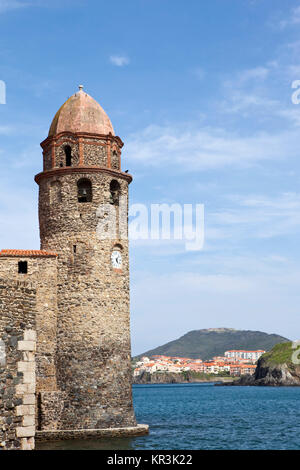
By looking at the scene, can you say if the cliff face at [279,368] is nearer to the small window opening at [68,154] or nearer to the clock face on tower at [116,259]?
the clock face on tower at [116,259]

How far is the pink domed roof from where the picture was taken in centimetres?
2531

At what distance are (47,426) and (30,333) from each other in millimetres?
12968

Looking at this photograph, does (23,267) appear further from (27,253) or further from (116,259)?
(116,259)

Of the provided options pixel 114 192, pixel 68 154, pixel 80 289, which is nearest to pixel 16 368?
pixel 80 289

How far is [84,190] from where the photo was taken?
2498 cm

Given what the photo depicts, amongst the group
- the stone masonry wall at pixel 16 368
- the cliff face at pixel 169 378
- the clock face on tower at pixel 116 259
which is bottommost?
the cliff face at pixel 169 378

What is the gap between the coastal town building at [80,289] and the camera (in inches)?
915

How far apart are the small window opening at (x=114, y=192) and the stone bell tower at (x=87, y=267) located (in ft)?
0.14

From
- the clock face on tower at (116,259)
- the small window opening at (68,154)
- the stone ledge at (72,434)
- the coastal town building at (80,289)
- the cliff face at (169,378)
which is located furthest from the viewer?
the cliff face at (169,378)

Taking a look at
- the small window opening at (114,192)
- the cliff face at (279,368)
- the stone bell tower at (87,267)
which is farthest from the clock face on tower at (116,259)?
the cliff face at (279,368)

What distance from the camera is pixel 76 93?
26.4 m

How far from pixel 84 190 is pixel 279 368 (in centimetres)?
10247

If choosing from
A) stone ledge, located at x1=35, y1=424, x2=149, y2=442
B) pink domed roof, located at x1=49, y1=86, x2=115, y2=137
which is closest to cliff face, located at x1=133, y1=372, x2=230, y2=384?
stone ledge, located at x1=35, y1=424, x2=149, y2=442

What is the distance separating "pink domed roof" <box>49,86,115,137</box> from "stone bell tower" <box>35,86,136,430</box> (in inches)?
1.7
